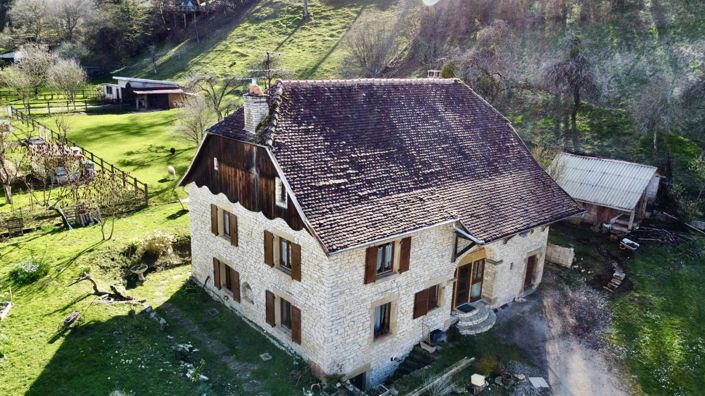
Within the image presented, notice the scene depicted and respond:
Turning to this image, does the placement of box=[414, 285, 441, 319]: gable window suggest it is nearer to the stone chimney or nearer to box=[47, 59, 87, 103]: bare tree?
the stone chimney

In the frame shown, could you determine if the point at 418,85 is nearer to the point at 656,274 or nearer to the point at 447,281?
the point at 447,281

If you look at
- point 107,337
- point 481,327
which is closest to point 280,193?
point 107,337

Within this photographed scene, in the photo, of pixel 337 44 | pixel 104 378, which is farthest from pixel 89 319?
pixel 337 44

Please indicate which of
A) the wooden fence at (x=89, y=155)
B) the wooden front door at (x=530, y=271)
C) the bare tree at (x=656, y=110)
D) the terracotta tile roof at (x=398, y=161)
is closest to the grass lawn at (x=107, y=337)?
the terracotta tile roof at (x=398, y=161)

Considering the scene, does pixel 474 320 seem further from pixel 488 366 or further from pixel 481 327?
pixel 488 366

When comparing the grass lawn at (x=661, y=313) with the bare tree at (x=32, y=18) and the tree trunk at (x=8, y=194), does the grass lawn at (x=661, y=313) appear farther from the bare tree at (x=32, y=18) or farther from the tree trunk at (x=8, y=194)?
the bare tree at (x=32, y=18)
